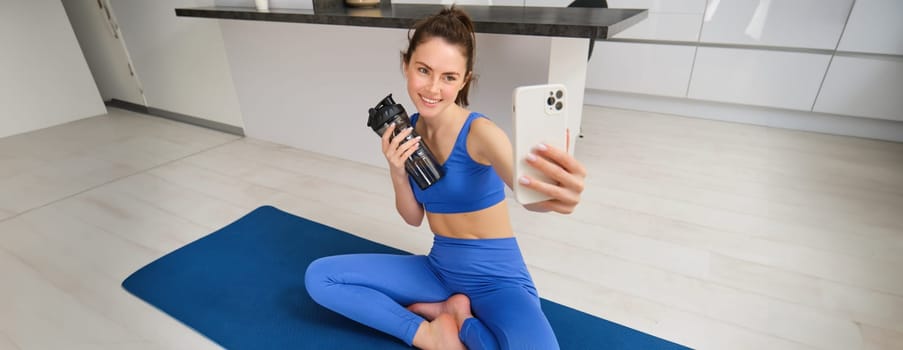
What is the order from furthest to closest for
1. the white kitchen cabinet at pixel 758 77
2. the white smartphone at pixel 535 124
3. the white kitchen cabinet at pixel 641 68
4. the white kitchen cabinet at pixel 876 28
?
1. the white kitchen cabinet at pixel 641 68
2. the white kitchen cabinet at pixel 758 77
3. the white kitchen cabinet at pixel 876 28
4. the white smartphone at pixel 535 124

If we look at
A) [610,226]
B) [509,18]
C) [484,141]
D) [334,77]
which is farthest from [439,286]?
[334,77]

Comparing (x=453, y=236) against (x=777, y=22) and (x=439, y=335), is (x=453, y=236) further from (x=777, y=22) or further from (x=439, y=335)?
(x=777, y=22)

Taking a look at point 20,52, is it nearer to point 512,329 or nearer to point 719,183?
point 512,329

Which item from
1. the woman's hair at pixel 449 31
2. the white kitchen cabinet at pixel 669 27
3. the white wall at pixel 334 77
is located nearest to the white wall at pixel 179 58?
the white wall at pixel 334 77

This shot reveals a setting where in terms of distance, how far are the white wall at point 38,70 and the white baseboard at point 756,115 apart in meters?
3.55

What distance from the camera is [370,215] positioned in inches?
70.4

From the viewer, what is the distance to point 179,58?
2709mm

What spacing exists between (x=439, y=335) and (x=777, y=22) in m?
2.62

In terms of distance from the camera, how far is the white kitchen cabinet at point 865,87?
2305 millimetres

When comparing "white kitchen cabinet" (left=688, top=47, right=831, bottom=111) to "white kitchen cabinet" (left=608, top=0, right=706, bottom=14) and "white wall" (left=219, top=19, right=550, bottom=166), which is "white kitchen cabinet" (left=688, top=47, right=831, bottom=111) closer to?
"white kitchen cabinet" (left=608, top=0, right=706, bottom=14)

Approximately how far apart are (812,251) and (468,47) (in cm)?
145

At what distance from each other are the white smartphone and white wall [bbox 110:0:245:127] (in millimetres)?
2290

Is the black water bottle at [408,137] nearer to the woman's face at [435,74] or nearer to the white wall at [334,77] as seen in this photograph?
the woman's face at [435,74]

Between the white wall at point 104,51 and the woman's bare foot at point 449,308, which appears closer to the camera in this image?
the woman's bare foot at point 449,308
